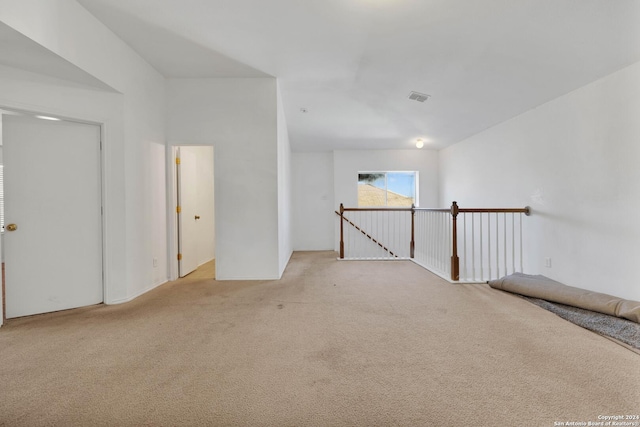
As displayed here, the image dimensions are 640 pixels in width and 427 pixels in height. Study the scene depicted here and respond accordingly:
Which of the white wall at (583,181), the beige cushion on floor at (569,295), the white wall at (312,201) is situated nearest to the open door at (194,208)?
the white wall at (312,201)

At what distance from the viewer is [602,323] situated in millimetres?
2219

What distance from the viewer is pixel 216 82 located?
3770mm

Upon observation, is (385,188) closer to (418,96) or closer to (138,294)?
(418,96)

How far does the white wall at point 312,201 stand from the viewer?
6.86 metres

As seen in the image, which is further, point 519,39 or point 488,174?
point 488,174

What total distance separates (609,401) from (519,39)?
3.00 m

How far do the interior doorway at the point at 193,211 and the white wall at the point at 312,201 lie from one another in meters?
2.22

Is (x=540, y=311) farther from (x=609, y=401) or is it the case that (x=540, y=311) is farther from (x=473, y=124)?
(x=473, y=124)

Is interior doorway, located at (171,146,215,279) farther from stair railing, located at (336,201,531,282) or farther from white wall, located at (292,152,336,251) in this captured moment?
stair railing, located at (336,201,531,282)

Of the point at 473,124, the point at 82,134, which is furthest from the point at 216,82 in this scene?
the point at 473,124

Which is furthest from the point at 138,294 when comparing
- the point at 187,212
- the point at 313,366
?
the point at 313,366

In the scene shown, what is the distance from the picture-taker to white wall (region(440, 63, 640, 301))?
254cm

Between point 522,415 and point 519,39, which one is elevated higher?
point 519,39

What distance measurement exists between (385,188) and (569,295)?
4.51 meters
